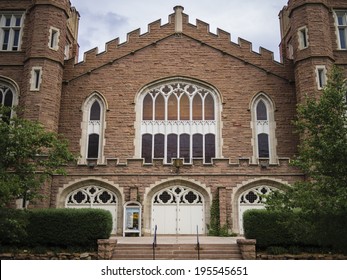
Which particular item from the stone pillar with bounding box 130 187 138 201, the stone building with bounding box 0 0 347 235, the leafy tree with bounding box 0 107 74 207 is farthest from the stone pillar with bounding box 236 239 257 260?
the leafy tree with bounding box 0 107 74 207

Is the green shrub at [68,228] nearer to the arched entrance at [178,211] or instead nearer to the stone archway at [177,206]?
the stone archway at [177,206]

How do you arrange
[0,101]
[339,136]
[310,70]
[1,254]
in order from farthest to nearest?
[0,101] < [310,70] < [1,254] < [339,136]

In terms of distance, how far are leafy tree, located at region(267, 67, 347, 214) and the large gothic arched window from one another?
10051 mm

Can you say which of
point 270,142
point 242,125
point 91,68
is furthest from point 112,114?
point 270,142

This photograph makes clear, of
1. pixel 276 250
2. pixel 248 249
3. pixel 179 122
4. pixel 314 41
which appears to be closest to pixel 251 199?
pixel 276 250

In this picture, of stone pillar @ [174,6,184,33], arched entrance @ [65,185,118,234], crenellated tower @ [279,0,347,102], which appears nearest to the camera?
arched entrance @ [65,185,118,234]

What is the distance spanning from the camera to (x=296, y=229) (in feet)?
37.5

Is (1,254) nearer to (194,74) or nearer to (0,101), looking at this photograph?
(0,101)

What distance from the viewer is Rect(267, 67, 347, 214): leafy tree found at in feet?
33.1

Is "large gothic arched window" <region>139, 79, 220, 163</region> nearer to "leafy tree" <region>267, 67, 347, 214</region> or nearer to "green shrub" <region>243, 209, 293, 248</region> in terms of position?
"green shrub" <region>243, 209, 293, 248</region>

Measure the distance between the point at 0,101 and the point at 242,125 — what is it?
1347 cm

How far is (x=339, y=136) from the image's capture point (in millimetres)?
10344

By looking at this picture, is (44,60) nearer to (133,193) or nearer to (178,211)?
(133,193)

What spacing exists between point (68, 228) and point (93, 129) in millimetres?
8897
